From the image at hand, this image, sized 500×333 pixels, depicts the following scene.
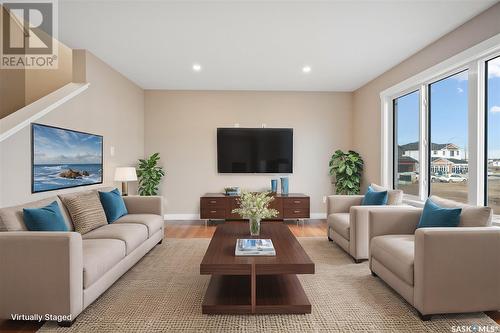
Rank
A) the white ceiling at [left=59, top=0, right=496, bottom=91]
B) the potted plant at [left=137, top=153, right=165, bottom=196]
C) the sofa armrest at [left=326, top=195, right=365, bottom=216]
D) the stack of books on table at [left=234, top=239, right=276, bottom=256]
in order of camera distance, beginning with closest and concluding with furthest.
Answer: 1. the stack of books on table at [left=234, top=239, right=276, bottom=256]
2. the white ceiling at [left=59, top=0, right=496, bottom=91]
3. the sofa armrest at [left=326, top=195, right=365, bottom=216]
4. the potted plant at [left=137, top=153, right=165, bottom=196]

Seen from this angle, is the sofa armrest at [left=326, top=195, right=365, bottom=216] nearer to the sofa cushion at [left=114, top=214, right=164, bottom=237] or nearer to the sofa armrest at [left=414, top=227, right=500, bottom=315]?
the sofa armrest at [left=414, top=227, right=500, bottom=315]

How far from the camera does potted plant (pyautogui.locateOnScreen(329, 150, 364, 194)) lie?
5652mm

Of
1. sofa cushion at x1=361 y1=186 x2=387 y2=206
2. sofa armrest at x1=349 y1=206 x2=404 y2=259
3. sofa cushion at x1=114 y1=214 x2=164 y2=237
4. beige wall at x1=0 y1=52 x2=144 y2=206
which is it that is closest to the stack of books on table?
sofa armrest at x1=349 y1=206 x2=404 y2=259

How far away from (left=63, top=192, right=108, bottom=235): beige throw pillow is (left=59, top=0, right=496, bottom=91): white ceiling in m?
1.95

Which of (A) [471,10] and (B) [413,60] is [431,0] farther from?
(B) [413,60]

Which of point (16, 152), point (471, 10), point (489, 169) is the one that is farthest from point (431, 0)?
point (16, 152)

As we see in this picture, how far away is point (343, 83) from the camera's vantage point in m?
5.59

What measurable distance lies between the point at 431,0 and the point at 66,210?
426 centimetres

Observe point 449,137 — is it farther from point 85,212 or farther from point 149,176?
point 149,176

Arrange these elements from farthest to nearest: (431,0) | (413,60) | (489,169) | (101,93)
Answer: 1. (101,93)
2. (413,60)
3. (489,169)
4. (431,0)

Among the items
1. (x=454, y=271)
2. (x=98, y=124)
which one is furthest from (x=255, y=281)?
(x=98, y=124)

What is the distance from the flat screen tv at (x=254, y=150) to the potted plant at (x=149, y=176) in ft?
4.09

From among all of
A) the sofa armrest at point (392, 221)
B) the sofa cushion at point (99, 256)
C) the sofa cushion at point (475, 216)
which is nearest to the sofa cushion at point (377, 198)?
the sofa armrest at point (392, 221)

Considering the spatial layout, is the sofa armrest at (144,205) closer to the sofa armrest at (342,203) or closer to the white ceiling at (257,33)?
the white ceiling at (257,33)
